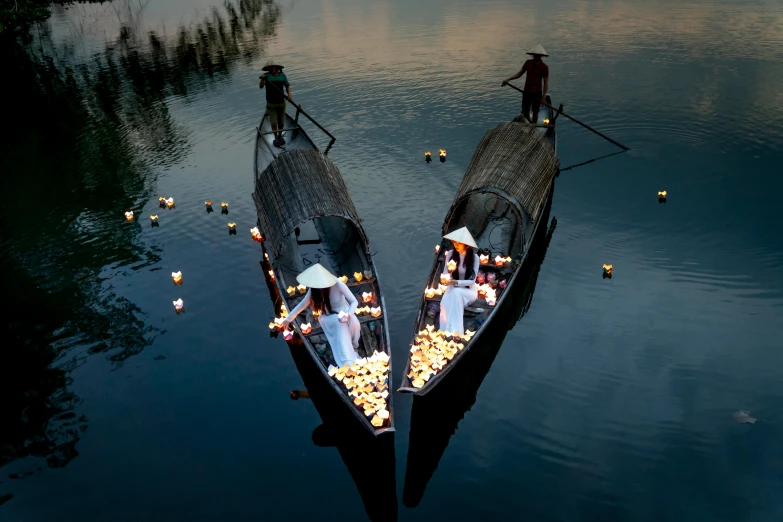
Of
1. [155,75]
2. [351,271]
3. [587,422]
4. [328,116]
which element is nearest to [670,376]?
[587,422]

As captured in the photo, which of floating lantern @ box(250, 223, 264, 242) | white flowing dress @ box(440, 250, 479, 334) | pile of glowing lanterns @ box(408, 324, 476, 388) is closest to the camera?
pile of glowing lanterns @ box(408, 324, 476, 388)

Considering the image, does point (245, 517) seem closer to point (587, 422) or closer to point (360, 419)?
point (360, 419)

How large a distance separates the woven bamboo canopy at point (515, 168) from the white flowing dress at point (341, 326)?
3329mm

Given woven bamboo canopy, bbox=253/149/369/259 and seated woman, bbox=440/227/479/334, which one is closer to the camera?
seated woman, bbox=440/227/479/334

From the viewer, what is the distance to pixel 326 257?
10984 mm

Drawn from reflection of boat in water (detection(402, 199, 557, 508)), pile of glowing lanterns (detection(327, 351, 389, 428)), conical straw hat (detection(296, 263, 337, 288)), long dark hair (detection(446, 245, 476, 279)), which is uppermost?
conical straw hat (detection(296, 263, 337, 288))

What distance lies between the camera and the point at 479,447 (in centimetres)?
738

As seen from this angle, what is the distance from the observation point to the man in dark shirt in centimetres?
1296

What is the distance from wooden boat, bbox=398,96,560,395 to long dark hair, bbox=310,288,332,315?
1333 mm

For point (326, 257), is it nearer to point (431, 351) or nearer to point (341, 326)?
point (341, 326)

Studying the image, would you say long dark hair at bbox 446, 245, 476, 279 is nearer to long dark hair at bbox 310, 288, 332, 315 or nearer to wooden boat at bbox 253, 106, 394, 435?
wooden boat at bbox 253, 106, 394, 435

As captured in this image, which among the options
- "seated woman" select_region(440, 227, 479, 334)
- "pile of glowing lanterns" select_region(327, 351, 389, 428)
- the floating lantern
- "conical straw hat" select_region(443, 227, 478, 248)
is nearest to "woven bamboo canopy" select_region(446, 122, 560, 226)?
"conical straw hat" select_region(443, 227, 478, 248)

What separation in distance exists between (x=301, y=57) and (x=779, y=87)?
18.6 metres

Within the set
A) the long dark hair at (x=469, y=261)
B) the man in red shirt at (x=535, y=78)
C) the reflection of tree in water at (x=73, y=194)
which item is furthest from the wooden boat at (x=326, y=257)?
the man in red shirt at (x=535, y=78)
